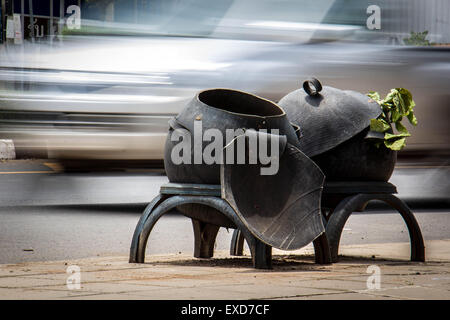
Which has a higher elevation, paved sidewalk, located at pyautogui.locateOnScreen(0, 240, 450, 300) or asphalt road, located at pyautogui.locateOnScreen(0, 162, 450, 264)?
paved sidewalk, located at pyautogui.locateOnScreen(0, 240, 450, 300)

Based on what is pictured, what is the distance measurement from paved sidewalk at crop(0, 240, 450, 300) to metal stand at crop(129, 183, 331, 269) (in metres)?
0.10

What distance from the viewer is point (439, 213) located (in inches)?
388

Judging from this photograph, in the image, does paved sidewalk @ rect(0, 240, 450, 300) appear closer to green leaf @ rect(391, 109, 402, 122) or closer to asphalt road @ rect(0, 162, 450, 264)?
asphalt road @ rect(0, 162, 450, 264)

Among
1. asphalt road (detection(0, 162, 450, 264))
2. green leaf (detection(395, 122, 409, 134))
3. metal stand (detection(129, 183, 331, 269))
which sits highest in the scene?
green leaf (detection(395, 122, 409, 134))

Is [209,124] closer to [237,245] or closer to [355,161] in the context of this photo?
[355,161]

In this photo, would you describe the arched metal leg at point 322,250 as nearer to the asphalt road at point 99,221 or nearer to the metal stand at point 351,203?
the metal stand at point 351,203

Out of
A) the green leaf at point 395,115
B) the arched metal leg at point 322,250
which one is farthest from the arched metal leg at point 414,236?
the arched metal leg at point 322,250

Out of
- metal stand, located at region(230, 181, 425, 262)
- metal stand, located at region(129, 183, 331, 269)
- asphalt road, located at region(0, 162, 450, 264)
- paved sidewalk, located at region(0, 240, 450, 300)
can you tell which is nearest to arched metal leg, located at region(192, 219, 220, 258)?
paved sidewalk, located at region(0, 240, 450, 300)

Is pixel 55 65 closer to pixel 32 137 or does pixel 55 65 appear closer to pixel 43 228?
pixel 32 137

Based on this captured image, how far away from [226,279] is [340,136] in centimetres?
157

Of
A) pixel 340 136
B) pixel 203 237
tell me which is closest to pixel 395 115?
pixel 340 136

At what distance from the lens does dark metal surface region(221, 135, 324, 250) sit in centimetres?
520

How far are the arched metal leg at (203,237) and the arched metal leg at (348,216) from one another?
0.79 metres

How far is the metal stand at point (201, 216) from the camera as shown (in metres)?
5.19
